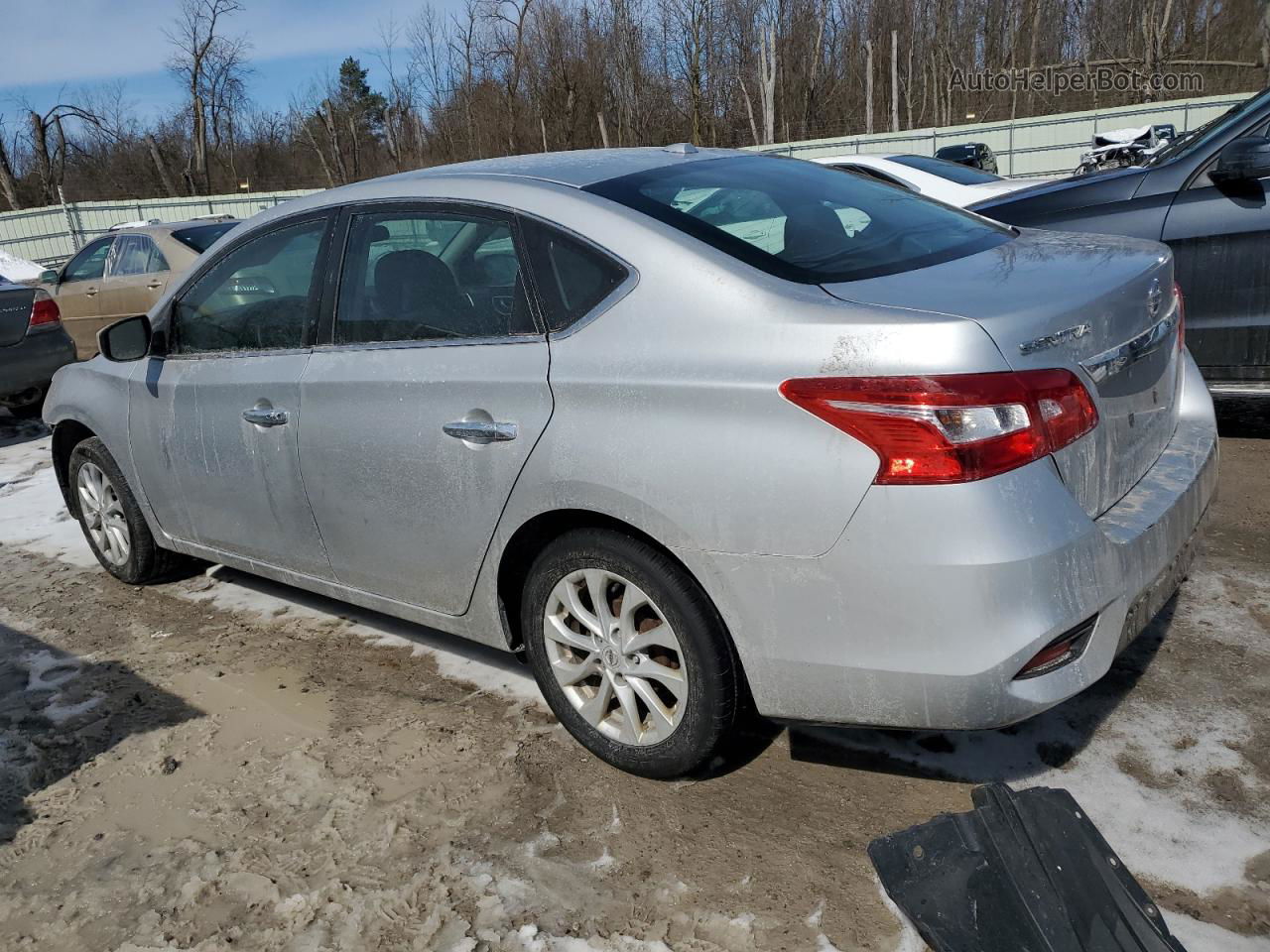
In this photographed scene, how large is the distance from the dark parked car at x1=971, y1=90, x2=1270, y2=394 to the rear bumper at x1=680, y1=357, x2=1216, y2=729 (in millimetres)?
2830

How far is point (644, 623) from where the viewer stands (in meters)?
2.59

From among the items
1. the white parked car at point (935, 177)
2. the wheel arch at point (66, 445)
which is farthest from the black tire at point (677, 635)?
the white parked car at point (935, 177)

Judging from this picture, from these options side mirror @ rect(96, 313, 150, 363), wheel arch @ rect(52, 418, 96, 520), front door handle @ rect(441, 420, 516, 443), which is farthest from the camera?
wheel arch @ rect(52, 418, 96, 520)

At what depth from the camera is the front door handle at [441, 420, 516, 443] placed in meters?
2.68

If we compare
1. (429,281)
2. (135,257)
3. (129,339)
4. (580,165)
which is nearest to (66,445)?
(129,339)

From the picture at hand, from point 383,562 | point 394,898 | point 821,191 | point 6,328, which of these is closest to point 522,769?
point 394,898

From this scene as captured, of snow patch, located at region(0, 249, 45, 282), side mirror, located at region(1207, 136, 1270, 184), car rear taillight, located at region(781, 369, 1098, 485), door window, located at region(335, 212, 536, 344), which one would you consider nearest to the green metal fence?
snow patch, located at region(0, 249, 45, 282)

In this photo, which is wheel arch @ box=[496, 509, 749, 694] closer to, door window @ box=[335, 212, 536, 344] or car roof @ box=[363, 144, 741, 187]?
door window @ box=[335, 212, 536, 344]

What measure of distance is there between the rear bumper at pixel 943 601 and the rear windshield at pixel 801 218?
67cm

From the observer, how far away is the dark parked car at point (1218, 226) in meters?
4.57

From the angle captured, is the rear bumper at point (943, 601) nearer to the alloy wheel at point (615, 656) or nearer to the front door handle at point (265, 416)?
the alloy wheel at point (615, 656)

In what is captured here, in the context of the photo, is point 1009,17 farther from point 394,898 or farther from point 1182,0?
point 394,898

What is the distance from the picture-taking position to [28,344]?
8477 millimetres

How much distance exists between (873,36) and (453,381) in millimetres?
40284
